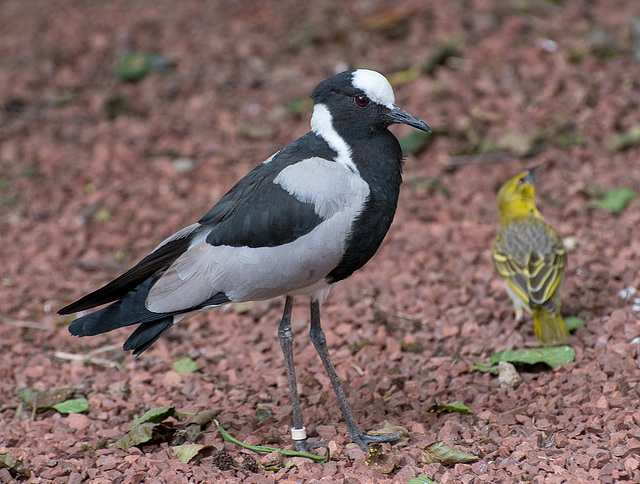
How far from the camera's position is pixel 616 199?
634 centimetres

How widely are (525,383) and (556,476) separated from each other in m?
1.06

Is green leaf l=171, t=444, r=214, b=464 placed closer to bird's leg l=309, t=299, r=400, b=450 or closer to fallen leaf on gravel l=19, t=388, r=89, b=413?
bird's leg l=309, t=299, r=400, b=450

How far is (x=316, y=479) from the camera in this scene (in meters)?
3.85

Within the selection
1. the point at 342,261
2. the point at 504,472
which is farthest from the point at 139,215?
the point at 504,472

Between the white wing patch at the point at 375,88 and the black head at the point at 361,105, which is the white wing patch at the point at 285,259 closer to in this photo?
the black head at the point at 361,105

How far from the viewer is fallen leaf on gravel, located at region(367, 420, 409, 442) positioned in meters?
4.22

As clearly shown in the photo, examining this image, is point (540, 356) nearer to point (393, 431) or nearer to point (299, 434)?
point (393, 431)

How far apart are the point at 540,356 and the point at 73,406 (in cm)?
297

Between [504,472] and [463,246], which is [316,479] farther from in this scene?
[463,246]

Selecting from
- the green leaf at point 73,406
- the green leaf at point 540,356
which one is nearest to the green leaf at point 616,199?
the green leaf at point 540,356

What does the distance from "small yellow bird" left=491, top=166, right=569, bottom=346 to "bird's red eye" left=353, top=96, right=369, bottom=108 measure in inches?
69.5

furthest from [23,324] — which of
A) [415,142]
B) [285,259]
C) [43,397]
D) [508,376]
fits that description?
[415,142]

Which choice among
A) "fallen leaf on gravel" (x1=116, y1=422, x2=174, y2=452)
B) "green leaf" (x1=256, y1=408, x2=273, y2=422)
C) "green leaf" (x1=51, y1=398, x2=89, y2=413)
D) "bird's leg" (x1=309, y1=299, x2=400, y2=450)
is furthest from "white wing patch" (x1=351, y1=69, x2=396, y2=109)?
"green leaf" (x1=51, y1=398, x2=89, y2=413)

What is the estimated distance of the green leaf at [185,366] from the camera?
5223 millimetres
